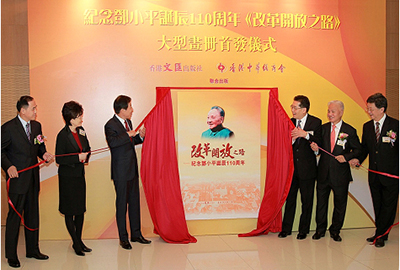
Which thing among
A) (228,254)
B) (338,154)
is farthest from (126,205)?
(338,154)

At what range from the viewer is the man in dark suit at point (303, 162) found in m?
4.79

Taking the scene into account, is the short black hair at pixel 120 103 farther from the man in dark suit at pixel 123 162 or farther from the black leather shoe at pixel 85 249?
the black leather shoe at pixel 85 249

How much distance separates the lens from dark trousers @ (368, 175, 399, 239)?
14.8 feet

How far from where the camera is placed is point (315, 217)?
5125 mm

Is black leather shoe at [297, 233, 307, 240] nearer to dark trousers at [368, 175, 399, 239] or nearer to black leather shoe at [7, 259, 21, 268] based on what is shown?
dark trousers at [368, 175, 399, 239]

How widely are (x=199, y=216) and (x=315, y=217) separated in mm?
1514

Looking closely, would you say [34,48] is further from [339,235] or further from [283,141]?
[339,235]

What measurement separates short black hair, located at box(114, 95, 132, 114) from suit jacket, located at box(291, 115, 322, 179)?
6.87 feet

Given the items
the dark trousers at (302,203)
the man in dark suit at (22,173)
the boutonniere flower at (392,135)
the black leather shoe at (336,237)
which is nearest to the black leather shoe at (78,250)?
the man in dark suit at (22,173)

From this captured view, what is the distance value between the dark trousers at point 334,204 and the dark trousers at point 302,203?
11 centimetres

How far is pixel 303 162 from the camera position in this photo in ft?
15.7

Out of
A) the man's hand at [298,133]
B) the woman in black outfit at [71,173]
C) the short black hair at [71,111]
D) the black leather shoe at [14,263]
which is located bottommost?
the black leather shoe at [14,263]

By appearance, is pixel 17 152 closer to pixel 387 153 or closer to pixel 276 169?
pixel 276 169

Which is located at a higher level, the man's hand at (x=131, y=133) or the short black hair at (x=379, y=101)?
the short black hair at (x=379, y=101)
